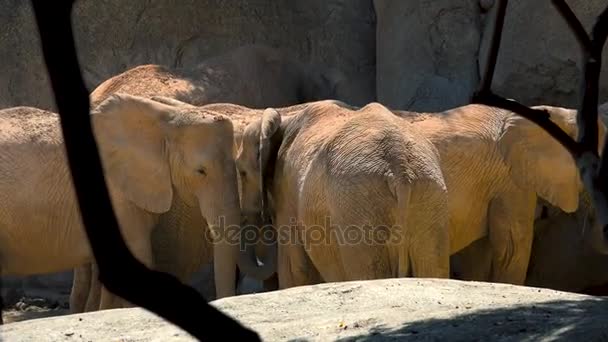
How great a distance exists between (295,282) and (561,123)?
1.95 metres

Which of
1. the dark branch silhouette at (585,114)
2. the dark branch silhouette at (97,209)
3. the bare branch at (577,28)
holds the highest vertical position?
the dark branch silhouette at (97,209)

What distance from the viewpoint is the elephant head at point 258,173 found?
9523mm

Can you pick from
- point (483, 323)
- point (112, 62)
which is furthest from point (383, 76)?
point (483, 323)

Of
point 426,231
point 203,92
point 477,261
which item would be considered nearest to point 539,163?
point 477,261

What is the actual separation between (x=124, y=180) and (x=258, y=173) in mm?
932

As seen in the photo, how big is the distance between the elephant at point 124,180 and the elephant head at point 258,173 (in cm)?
9

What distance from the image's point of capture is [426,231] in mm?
8336

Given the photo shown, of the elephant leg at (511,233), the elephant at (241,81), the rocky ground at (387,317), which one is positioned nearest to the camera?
the rocky ground at (387,317)

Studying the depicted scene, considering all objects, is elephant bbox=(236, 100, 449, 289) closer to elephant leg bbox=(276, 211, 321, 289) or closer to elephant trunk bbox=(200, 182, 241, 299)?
elephant leg bbox=(276, 211, 321, 289)

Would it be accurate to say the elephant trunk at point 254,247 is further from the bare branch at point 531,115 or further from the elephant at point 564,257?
the bare branch at point 531,115

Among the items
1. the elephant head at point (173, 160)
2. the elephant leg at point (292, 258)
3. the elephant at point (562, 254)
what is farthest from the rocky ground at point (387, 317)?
the elephant at point (562, 254)

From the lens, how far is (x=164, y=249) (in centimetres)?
1017

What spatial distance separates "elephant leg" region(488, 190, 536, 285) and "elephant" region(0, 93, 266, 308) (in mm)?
1597

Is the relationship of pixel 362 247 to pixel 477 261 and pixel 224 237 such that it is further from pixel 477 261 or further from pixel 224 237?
pixel 477 261
